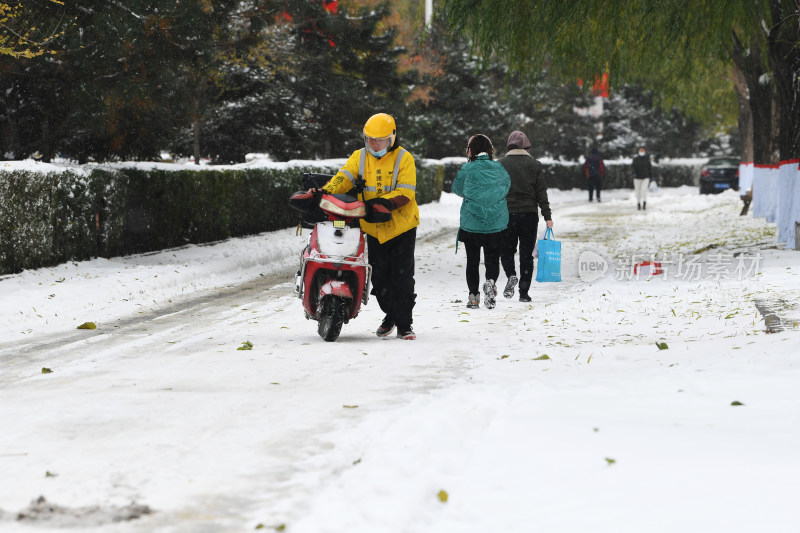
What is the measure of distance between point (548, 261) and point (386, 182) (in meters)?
4.86

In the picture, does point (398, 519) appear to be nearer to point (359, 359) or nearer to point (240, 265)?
point (359, 359)

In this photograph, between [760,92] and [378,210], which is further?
Result: [760,92]

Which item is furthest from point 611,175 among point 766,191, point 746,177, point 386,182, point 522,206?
point 386,182

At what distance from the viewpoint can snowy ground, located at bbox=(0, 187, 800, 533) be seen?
4.07 m

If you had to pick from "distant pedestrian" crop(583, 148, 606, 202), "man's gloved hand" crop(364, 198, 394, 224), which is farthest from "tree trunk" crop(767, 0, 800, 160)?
"distant pedestrian" crop(583, 148, 606, 202)

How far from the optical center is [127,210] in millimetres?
15242

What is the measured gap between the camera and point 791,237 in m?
15.6

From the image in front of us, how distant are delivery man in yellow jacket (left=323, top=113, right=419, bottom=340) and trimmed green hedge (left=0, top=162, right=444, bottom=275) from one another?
213 inches

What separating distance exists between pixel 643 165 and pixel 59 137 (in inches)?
832

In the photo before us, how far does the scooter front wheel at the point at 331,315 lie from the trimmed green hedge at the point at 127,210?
5275 millimetres

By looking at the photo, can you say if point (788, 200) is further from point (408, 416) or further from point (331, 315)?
point (408, 416)

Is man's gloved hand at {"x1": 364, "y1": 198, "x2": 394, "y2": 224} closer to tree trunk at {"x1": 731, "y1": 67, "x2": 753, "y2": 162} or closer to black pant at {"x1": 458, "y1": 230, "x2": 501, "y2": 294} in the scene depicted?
black pant at {"x1": 458, "y1": 230, "x2": 501, "y2": 294}

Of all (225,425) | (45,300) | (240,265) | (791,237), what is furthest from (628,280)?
(225,425)

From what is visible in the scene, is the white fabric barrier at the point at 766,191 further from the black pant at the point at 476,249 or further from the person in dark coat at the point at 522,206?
the black pant at the point at 476,249
